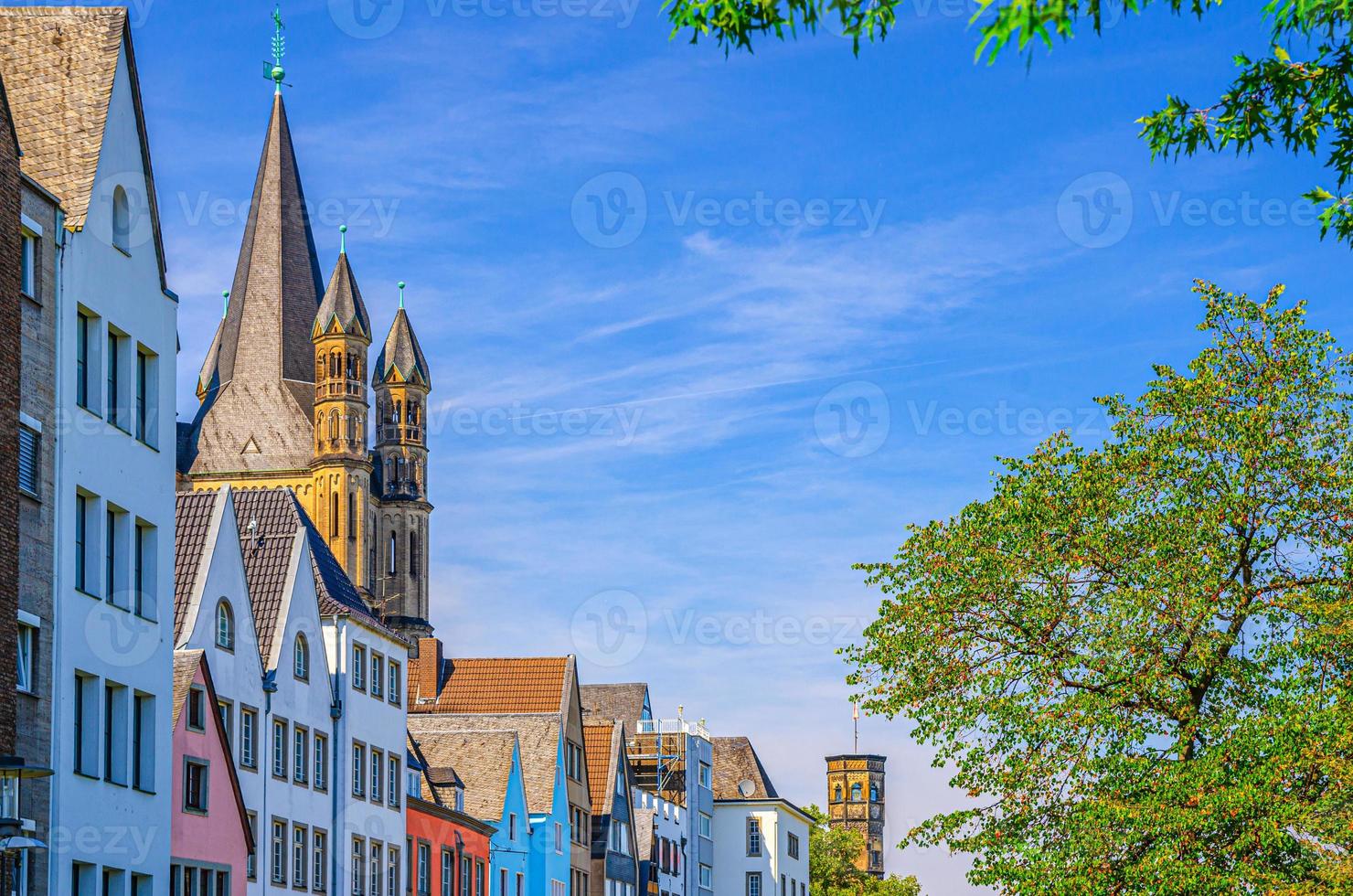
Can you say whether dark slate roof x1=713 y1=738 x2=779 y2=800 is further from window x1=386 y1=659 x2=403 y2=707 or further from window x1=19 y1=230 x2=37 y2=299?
window x1=19 y1=230 x2=37 y2=299

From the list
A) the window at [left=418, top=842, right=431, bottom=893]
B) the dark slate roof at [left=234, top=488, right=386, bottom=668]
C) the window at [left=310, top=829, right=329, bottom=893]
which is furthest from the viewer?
the window at [left=418, top=842, right=431, bottom=893]

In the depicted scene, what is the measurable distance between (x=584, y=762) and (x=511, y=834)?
10.3 m

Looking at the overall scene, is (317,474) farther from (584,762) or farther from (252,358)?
(584,762)

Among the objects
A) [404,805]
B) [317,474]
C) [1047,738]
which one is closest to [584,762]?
[404,805]

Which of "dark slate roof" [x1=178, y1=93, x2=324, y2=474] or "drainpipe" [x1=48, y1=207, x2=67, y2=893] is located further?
"dark slate roof" [x1=178, y1=93, x2=324, y2=474]

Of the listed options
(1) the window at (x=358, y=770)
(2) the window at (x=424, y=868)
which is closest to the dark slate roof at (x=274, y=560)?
(1) the window at (x=358, y=770)

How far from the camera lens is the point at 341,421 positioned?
16075 cm

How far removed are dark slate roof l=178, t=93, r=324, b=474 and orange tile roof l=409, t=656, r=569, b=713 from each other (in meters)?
77.2

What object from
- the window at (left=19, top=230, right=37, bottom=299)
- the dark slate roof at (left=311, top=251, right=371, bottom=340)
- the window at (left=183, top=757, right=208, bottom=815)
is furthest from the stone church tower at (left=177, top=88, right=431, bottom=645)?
the window at (left=19, top=230, right=37, bottom=299)

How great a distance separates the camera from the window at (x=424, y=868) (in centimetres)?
6425

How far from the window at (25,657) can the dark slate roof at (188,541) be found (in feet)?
36.9

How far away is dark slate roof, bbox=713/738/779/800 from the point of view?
127 meters

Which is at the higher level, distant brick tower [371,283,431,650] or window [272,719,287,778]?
distant brick tower [371,283,431,650]

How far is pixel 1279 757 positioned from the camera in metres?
33.7
